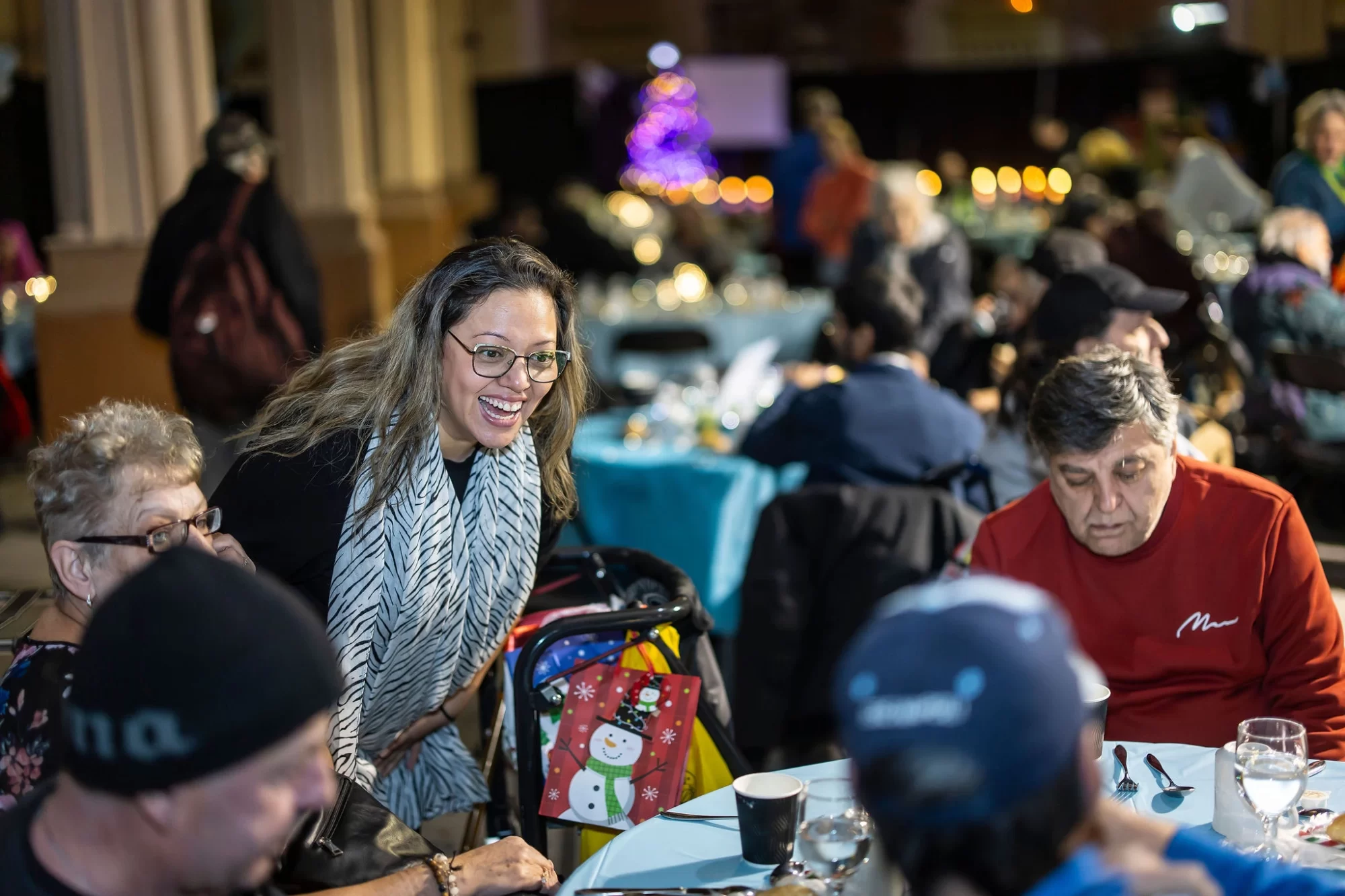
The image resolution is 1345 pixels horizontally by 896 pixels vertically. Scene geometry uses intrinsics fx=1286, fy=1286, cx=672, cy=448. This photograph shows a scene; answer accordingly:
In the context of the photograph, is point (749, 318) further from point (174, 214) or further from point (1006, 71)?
point (1006, 71)

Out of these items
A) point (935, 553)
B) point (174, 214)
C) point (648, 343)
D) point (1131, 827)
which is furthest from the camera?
point (648, 343)

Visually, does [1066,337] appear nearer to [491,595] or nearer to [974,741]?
[491,595]

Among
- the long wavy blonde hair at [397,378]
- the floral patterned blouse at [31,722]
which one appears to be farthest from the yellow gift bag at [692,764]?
the floral patterned blouse at [31,722]

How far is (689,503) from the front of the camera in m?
3.82

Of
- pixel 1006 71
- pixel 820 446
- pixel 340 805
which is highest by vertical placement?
pixel 1006 71

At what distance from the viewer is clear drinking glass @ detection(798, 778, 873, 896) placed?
1.43 meters

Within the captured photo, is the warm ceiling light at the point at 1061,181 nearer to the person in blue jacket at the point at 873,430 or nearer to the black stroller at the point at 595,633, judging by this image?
the person in blue jacket at the point at 873,430

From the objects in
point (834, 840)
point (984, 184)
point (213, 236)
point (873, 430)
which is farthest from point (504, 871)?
point (984, 184)

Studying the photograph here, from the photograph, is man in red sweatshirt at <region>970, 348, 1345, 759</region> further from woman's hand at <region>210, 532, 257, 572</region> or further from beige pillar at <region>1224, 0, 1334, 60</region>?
beige pillar at <region>1224, 0, 1334, 60</region>

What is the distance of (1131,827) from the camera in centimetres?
108

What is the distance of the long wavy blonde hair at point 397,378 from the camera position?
2021 mm

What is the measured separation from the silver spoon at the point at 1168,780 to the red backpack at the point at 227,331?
323 centimetres

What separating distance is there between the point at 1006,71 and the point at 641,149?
4.56m

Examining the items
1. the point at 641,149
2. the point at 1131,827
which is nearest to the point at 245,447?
the point at 1131,827
